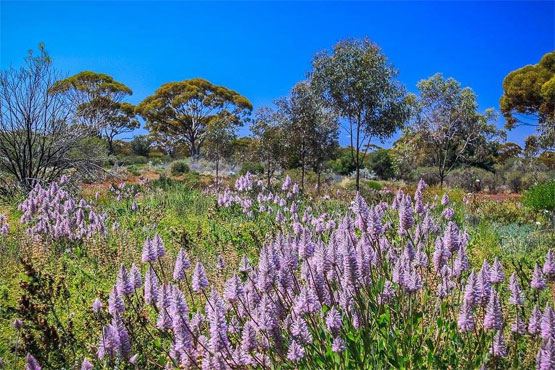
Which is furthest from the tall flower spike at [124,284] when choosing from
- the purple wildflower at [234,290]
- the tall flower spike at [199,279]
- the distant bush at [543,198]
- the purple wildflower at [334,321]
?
the distant bush at [543,198]

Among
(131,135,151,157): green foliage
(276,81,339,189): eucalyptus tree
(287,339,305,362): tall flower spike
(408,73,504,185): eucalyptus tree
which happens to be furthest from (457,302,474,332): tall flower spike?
(131,135,151,157): green foliage

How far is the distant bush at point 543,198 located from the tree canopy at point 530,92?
15306 mm

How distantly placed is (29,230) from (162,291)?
5.65 meters

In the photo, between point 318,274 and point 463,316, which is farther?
point 318,274

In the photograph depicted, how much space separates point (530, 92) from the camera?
2811 centimetres

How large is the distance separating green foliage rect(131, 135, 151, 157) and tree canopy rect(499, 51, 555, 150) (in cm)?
4045

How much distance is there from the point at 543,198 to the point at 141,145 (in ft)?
165

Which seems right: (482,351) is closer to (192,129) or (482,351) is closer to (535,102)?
(535,102)

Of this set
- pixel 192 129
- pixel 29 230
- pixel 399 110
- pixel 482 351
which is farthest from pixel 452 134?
pixel 192 129

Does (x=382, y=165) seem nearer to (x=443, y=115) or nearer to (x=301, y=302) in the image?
(x=443, y=115)

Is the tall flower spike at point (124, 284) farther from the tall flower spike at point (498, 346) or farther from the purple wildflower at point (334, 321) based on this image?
the tall flower spike at point (498, 346)

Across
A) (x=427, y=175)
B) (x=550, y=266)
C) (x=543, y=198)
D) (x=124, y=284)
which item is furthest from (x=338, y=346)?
(x=427, y=175)

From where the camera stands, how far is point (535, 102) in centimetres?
2838

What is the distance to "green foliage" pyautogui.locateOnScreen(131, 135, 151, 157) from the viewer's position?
5595 cm
